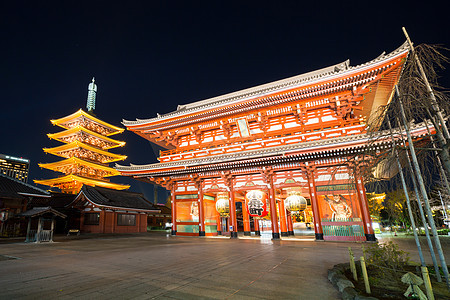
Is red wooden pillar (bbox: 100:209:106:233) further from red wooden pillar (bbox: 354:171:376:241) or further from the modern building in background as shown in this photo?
the modern building in background

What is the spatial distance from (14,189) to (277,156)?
21588 millimetres

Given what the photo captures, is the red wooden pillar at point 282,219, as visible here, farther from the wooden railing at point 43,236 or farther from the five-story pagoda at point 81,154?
the five-story pagoda at point 81,154

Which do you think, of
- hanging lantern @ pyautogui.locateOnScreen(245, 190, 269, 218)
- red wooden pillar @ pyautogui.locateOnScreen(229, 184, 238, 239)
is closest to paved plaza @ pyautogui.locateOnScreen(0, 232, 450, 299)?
hanging lantern @ pyautogui.locateOnScreen(245, 190, 269, 218)

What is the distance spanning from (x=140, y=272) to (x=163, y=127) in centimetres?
1512

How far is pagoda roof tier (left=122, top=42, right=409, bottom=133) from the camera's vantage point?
12.8 meters

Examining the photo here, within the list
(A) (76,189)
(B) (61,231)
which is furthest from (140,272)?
(A) (76,189)

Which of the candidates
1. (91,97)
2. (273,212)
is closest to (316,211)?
(273,212)

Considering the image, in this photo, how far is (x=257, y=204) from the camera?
1611 centimetres

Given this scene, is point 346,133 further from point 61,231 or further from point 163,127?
point 61,231

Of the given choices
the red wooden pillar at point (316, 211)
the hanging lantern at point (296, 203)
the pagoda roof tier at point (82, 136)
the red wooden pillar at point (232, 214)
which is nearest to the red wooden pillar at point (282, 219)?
the hanging lantern at point (296, 203)

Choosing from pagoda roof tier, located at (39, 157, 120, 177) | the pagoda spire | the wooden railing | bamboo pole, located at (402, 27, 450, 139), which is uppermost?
the pagoda spire

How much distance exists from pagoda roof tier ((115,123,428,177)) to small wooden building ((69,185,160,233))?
8194mm

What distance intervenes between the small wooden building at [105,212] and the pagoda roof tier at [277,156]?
819 cm

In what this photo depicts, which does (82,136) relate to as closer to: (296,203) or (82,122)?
(82,122)
